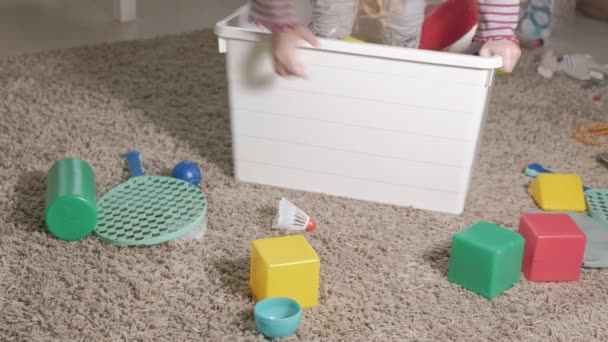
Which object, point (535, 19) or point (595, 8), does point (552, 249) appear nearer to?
point (535, 19)

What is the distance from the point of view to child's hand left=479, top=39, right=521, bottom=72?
104 cm

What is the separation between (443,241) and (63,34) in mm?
1050

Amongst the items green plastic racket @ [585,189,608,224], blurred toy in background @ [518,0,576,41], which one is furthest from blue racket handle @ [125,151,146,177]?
blurred toy in background @ [518,0,576,41]

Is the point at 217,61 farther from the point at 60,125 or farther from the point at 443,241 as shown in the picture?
the point at 443,241

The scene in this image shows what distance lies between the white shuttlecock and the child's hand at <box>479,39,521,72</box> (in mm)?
314

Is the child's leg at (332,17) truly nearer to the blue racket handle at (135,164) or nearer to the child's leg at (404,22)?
the child's leg at (404,22)

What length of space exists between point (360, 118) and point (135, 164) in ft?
1.09

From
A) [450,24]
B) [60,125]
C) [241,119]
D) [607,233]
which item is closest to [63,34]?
[60,125]

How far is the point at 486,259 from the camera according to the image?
0.89m

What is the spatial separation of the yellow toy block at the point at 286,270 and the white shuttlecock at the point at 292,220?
0.44 feet

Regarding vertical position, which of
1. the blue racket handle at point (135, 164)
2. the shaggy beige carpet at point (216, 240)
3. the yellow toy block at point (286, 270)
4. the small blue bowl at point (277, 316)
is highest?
the yellow toy block at point (286, 270)

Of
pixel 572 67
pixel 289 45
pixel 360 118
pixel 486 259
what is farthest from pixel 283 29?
pixel 572 67

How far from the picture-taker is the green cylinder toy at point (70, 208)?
37.3 inches

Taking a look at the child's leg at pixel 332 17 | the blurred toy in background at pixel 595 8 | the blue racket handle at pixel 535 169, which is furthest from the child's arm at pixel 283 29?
the blurred toy in background at pixel 595 8
